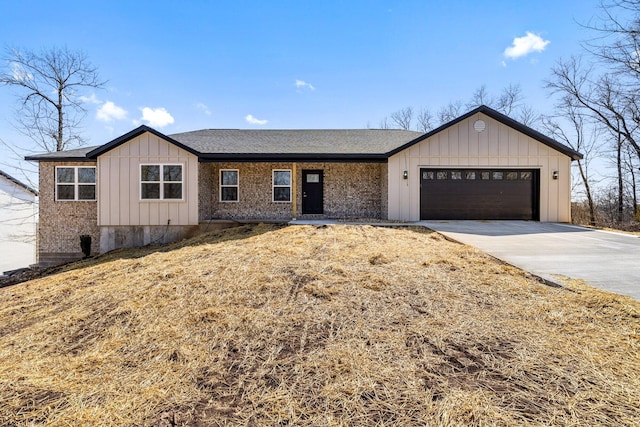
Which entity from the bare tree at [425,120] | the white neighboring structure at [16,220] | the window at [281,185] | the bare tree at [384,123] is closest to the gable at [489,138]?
the window at [281,185]

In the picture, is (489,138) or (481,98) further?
(481,98)

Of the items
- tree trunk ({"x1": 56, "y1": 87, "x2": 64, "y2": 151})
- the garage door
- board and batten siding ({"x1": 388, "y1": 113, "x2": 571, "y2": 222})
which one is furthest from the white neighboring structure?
board and batten siding ({"x1": 388, "y1": 113, "x2": 571, "y2": 222})

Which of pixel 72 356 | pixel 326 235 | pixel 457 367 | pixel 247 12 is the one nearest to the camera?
pixel 457 367

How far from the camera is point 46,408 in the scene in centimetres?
215

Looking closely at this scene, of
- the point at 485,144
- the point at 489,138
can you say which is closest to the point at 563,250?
the point at 485,144

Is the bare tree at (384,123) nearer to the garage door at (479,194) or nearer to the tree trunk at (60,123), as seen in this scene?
the garage door at (479,194)

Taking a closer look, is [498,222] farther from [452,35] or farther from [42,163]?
[42,163]

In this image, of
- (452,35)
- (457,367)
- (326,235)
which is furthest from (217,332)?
(452,35)

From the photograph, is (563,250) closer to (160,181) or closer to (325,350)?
(325,350)

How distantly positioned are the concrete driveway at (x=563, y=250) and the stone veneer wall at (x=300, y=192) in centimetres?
374

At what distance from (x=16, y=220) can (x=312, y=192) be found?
1591 centimetres

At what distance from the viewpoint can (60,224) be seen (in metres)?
11.0

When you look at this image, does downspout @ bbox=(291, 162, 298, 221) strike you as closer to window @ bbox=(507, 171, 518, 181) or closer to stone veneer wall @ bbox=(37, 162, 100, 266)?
stone veneer wall @ bbox=(37, 162, 100, 266)

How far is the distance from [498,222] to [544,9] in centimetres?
884
